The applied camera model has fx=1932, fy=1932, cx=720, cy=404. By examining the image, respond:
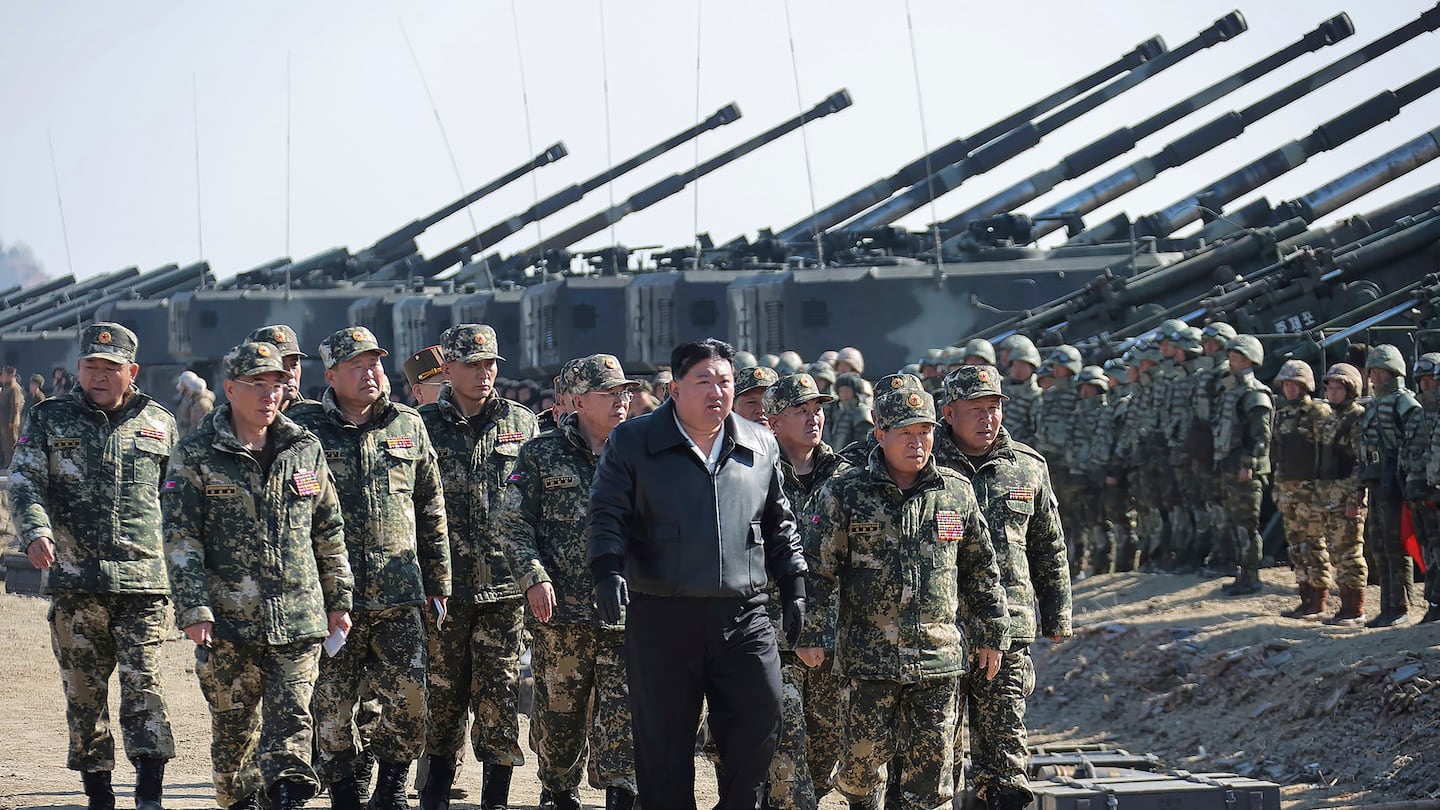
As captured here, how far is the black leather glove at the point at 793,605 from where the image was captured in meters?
6.24

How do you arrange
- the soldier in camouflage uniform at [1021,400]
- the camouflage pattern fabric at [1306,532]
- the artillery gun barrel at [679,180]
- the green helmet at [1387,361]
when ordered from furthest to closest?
the artillery gun barrel at [679,180] → the soldier in camouflage uniform at [1021,400] → the camouflage pattern fabric at [1306,532] → the green helmet at [1387,361]

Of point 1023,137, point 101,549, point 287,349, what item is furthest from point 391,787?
point 1023,137

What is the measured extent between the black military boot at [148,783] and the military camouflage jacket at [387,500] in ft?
3.33

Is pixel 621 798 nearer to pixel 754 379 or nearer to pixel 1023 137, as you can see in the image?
pixel 754 379

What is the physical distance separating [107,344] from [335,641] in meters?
1.83

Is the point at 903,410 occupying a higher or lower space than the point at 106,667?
higher

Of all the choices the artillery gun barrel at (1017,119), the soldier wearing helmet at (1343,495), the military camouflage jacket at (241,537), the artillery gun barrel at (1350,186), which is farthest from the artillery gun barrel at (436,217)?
the military camouflage jacket at (241,537)

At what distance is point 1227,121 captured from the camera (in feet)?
88.3

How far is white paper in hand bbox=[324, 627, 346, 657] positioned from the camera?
6.97 meters

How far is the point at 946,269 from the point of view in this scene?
2512cm

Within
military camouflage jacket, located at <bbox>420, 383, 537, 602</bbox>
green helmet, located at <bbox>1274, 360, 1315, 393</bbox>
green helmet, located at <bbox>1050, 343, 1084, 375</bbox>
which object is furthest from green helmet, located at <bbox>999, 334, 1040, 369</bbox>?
military camouflage jacket, located at <bbox>420, 383, 537, 602</bbox>

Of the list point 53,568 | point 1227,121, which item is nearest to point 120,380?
point 53,568

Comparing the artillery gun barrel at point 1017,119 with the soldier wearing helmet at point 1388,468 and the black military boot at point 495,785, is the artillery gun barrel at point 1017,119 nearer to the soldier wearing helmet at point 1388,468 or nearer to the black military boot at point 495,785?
the soldier wearing helmet at point 1388,468

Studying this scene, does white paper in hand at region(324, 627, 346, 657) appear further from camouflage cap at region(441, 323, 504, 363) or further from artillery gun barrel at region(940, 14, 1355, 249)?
artillery gun barrel at region(940, 14, 1355, 249)
